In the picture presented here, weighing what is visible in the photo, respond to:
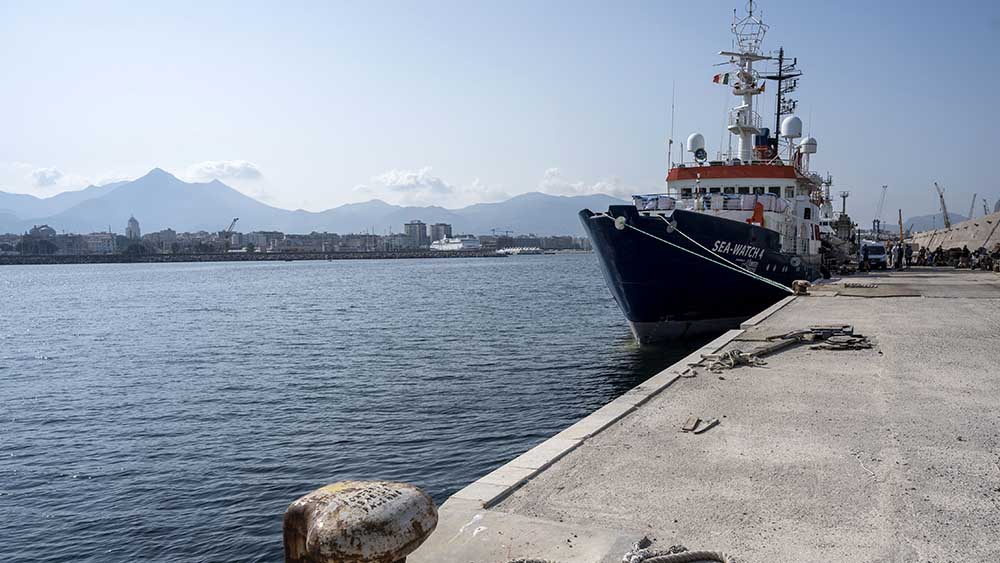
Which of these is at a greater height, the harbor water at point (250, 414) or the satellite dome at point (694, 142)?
the satellite dome at point (694, 142)

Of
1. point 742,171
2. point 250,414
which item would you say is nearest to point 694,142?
point 742,171

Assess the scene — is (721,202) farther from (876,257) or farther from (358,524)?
(876,257)

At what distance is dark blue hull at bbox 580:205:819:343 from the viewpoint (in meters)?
20.3

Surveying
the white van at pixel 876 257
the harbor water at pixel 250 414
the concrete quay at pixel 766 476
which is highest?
the white van at pixel 876 257

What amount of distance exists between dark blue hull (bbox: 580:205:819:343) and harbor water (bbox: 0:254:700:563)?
1441 millimetres

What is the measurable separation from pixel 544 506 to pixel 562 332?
2222 cm

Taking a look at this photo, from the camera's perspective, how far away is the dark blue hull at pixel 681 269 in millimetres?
20281

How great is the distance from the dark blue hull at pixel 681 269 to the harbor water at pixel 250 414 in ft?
4.73

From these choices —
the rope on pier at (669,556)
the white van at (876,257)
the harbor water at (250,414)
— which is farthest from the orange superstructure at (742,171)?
the rope on pier at (669,556)

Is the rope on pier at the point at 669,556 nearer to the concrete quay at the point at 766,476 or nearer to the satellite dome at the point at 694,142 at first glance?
the concrete quay at the point at 766,476

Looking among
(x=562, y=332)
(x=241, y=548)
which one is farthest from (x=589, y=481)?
(x=562, y=332)

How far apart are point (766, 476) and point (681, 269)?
15.1 meters

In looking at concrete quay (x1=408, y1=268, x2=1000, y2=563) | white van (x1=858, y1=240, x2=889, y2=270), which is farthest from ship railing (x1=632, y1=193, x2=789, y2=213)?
white van (x1=858, y1=240, x2=889, y2=270)

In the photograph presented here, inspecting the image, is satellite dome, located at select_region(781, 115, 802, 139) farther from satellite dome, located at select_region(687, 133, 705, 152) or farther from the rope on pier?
the rope on pier
